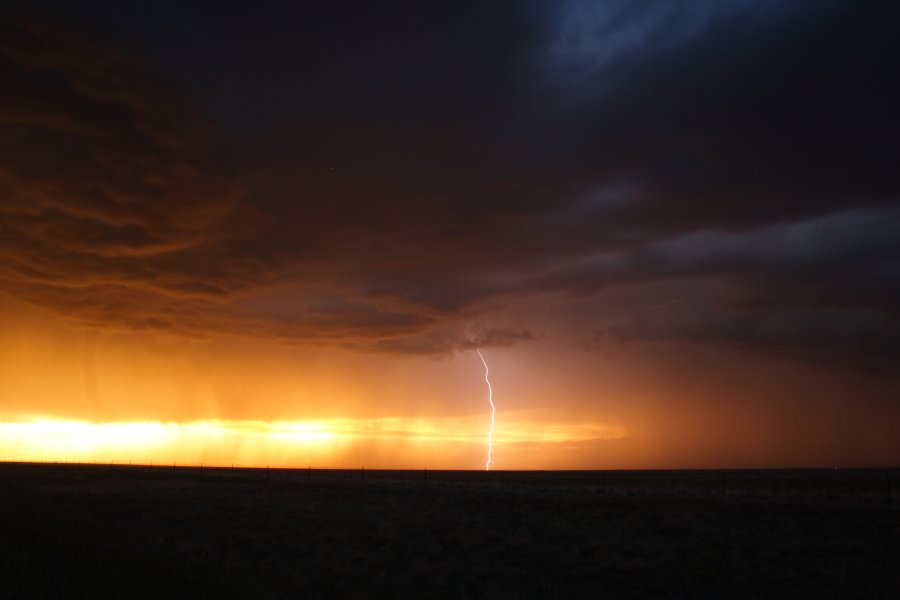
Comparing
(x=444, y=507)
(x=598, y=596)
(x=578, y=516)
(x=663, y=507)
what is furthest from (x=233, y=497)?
(x=598, y=596)

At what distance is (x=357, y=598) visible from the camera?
16172 mm

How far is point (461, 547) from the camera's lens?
2470cm

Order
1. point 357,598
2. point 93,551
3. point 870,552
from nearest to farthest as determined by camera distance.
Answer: point 93,551 < point 357,598 < point 870,552

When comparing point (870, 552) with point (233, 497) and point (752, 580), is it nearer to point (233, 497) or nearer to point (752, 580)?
point (752, 580)

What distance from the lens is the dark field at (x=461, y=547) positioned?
45.3ft

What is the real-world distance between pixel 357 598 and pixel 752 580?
11726 millimetres

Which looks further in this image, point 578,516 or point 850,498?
point 850,498

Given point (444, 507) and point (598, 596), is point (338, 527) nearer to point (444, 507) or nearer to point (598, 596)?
point (444, 507)

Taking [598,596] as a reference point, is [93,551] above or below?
above

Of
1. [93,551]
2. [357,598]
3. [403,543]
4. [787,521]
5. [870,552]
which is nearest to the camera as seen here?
[93,551]

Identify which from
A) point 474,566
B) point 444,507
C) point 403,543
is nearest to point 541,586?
point 474,566

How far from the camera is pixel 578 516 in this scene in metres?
30.9

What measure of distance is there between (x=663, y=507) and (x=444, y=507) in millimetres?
11753

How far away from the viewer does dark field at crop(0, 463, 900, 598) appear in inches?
544
